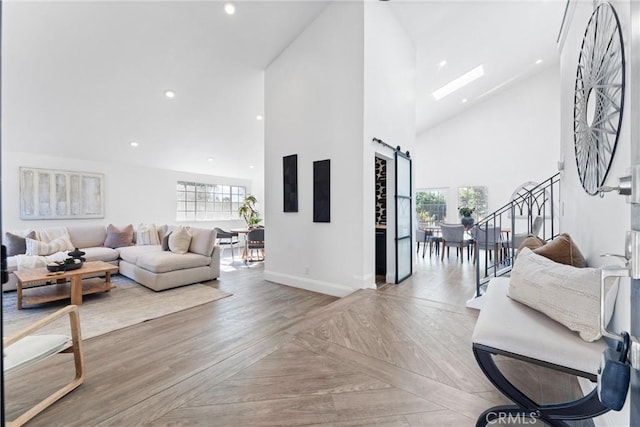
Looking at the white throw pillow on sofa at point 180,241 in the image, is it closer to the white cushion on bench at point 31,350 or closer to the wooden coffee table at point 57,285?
the wooden coffee table at point 57,285

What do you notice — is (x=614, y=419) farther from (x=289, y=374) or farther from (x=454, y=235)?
(x=454, y=235)

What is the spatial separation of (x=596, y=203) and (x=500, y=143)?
6914 mm

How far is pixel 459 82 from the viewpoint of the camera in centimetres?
636

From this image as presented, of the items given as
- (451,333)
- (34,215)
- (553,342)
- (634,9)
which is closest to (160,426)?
(553,342)

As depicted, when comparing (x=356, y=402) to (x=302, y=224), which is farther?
(x=302, y=224)

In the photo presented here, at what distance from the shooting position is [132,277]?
4.58 metres

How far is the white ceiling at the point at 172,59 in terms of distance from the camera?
3504mm

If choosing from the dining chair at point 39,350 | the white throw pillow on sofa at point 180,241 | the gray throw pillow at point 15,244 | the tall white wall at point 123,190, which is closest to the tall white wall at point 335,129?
the white throw pillow on sofa at point 180,241

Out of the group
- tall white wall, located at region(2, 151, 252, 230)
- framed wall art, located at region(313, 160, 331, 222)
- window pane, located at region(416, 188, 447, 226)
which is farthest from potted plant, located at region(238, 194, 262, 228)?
window pane, located at region(416, 188, 447, 226)

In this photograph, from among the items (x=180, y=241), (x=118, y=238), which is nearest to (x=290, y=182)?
(x=180, y=241)

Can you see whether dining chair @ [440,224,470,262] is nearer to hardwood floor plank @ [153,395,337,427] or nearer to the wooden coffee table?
hardwood floor plank @ [153,395,337,427]

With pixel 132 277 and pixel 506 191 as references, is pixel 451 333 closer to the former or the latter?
pixel 132 277

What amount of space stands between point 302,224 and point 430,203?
19.4ft

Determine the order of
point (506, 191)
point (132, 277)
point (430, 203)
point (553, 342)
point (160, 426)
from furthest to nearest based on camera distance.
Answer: point (430, 203) → point (506, 191) → point (132, 277) → point (160, 426) → point (553, 342)
